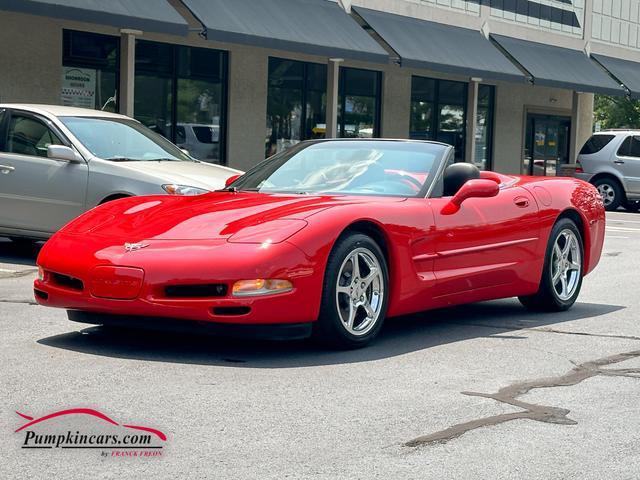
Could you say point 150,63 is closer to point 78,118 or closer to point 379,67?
point 379,67

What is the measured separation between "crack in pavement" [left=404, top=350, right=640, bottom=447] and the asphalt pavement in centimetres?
1

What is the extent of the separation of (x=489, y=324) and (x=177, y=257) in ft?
8.46

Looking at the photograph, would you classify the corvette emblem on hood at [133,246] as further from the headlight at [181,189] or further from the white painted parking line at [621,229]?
the white painted parking line at [621,229]

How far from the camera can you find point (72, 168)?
11.6 metres

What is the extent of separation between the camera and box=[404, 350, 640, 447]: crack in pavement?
498 cm

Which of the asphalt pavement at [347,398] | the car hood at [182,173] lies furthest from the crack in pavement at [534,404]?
the car hood at [182,173]

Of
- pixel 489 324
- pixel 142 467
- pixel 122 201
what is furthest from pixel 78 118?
pixel 142 467

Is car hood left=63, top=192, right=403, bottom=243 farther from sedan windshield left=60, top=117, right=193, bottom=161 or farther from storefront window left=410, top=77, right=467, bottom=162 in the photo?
storefront window left=410, top=77, right=467, bottom=162

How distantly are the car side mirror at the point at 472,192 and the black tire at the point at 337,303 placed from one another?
0.83 meters

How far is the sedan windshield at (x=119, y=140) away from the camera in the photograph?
11.9 meters

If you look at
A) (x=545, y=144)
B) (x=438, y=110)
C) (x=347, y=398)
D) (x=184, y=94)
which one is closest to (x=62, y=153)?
(x=347, y=398)

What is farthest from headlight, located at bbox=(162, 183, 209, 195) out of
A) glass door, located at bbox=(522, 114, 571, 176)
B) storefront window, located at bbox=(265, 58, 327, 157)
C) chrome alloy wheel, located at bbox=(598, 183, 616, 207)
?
glass door, located at bbox=(522, 114, 571, 176)

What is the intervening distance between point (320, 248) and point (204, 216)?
0.77 meters

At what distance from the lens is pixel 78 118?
1219 cm
